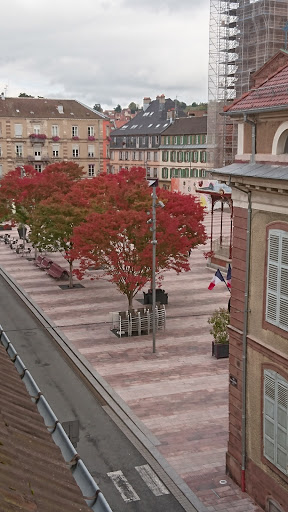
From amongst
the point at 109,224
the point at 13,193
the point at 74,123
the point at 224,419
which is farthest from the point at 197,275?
the point at 74,123

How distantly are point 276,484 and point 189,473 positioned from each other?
3056 mm

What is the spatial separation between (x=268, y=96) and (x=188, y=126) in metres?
74.4

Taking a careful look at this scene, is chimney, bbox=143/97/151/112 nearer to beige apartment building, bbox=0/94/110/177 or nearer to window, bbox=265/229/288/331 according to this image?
beige apartment building, bbox=0/94/110/177

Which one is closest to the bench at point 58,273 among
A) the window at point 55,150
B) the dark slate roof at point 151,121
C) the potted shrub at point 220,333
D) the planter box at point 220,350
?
the potted shrub at point 220,333

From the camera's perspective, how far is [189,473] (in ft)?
50.3

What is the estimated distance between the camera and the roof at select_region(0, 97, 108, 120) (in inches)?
3381

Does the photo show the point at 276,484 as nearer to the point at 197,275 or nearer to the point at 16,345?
the point at 16,345

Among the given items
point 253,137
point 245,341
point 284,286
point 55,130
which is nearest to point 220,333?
point 245,341

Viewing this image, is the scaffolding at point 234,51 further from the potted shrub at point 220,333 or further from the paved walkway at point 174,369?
the potted shrub at point 220,333

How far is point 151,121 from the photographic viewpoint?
320 ft

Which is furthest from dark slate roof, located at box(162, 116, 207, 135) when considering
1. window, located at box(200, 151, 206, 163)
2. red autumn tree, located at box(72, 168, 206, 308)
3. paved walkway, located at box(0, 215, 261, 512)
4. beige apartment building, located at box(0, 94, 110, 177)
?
red autumn tree, located at box(72, 168, 206, 308)

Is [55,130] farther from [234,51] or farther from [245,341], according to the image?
[245,341]

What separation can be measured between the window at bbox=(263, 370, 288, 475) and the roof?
79.4 m

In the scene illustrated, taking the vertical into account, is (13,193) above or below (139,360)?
above
